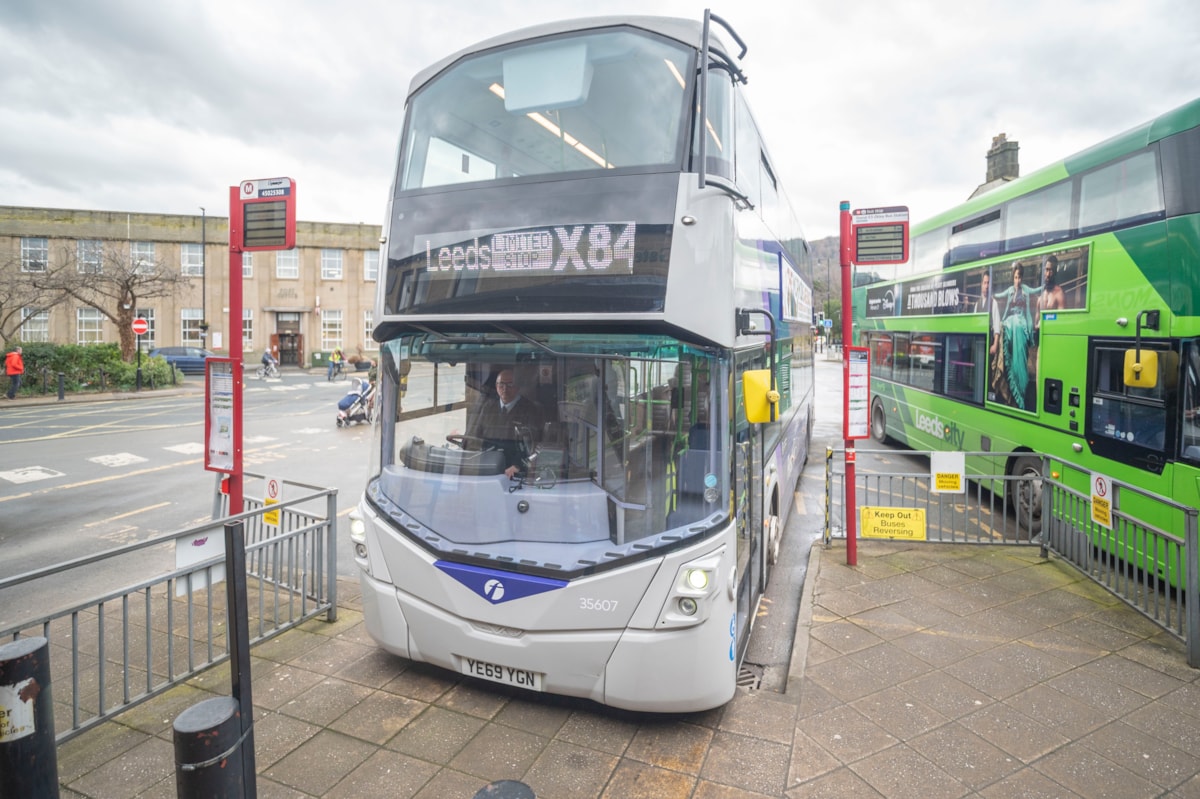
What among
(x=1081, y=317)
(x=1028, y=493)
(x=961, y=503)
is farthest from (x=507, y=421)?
(x=961, y=503)

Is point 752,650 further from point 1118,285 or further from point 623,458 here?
point 1118,285

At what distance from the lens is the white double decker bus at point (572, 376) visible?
4051mm

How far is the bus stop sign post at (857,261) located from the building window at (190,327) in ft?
154

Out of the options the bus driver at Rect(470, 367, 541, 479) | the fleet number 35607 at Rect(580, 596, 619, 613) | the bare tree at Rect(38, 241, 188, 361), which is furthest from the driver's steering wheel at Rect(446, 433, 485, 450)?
the bare tree at Rect(38, 241, 188, 361)

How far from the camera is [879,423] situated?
16.5 meters

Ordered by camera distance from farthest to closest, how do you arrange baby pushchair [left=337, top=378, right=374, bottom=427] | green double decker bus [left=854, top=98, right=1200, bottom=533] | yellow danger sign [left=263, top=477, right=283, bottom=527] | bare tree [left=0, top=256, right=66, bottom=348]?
bare tree [left=0, top=256, right=66, bottom=348] < baby pushchair [left=337, top=378, right=374, bottom=427] < green double decker bus [left=854, top=98, right=1200, bottom=533] < yellow danger sign [left=263, top=477, right=283, bottom=527]

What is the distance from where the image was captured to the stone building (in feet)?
140

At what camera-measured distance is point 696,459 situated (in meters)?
4.32

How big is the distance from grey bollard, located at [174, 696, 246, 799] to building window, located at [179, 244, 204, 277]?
49718mm

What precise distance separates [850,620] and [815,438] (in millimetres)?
11937

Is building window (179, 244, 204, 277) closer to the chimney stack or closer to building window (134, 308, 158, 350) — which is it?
building window (134, 308, 158, 350)

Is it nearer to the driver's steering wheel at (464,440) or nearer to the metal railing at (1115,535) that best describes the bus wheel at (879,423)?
the metal railing at (1115,535)

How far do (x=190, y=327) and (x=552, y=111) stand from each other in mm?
48149

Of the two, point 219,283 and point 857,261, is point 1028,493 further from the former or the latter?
point 219,283
